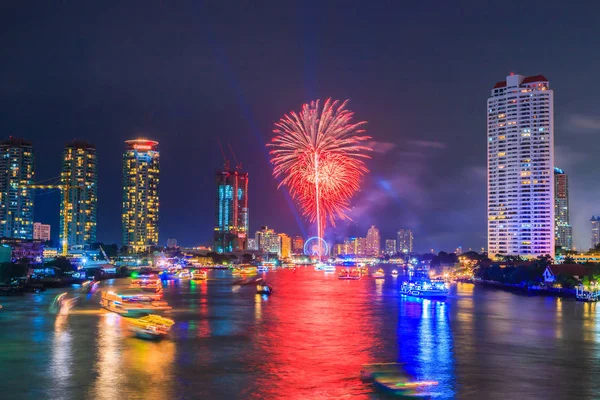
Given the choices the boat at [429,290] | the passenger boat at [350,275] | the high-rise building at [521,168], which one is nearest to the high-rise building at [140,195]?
the passenger boat at [350,275]

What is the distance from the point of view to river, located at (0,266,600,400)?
1833 cm

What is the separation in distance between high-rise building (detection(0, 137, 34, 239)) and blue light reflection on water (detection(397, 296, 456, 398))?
107907 mm

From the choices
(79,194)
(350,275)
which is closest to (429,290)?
(350,275)

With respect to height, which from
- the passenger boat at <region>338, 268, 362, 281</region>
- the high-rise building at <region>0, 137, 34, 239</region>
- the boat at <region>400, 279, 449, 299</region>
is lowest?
the passenger boat at <region>338, 268, 362, 281</region>

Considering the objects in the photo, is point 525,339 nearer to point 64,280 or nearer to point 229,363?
point 229,363

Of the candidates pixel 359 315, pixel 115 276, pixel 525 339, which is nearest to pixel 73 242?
pixel 115 276

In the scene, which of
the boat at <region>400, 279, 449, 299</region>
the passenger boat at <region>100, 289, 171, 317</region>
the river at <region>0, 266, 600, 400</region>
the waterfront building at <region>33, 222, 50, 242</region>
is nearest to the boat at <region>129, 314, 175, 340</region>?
the river at <region>0, 266, 600, 400</region>

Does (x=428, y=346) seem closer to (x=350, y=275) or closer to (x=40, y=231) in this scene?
(x=350, y=275)

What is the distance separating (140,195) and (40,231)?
1071 inches

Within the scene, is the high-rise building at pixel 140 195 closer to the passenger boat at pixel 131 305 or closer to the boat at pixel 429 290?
the boat at pixel 429 290

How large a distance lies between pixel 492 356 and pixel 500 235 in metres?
74.5

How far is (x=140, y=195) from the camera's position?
166125 millimetres

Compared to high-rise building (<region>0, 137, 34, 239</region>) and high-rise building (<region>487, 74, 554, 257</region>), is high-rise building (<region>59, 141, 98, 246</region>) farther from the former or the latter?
high-rise building (<region>487, 74, 554, 257</region>)

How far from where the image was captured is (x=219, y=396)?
17469 mm
